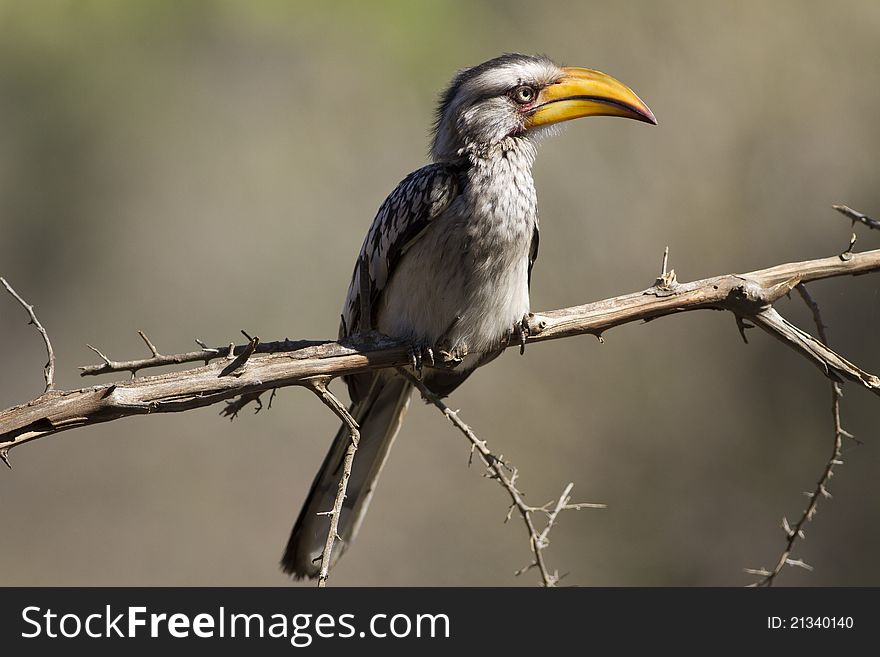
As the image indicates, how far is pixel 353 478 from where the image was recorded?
3342 millimetres

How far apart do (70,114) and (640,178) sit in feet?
16.5

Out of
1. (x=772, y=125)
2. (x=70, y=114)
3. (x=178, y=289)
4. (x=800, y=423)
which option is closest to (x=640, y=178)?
(x=772, y=125)

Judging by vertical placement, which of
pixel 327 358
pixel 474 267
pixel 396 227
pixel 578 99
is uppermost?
pixel 578 99

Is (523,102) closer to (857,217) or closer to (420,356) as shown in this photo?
(420,356)

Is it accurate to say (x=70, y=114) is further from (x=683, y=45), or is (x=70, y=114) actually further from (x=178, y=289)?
(x=683, y=45)

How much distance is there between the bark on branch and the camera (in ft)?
7.50

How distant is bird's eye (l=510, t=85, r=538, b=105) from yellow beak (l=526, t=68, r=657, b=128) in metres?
0.03

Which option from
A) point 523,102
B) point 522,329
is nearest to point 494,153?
point 523,102

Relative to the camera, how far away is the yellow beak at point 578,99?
3107 millimetres

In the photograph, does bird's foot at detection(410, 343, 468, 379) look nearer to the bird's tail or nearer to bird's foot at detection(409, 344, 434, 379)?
bird's foot at detection(409, 344, 434, 379)

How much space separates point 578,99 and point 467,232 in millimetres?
626

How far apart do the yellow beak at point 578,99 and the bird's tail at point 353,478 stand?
41.7 inches

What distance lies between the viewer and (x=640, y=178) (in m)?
8.70

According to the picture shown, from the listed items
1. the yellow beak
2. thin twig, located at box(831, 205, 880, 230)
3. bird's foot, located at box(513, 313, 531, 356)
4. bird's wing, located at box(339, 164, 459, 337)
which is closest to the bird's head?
the yellow beak
